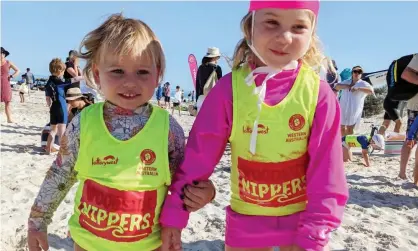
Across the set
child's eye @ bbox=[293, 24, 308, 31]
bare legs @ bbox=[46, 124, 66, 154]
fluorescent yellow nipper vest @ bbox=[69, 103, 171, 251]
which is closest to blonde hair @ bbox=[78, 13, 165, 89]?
fluorescent yellow nipper vest @ bbox=[69, 103, 171, 251]

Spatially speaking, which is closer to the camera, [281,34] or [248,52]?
[281,34]

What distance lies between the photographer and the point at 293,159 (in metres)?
1.72

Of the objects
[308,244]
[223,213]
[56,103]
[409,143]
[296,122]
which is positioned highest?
[296,122]

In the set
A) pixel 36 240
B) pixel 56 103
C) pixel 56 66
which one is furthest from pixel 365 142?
pixel 36 240

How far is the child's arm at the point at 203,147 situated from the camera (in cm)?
172

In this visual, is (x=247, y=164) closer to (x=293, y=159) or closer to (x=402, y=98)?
(x=293, y=159)

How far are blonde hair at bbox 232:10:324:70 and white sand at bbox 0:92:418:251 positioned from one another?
1855mm

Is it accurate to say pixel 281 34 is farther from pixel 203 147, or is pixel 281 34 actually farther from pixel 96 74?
pixel 96 74

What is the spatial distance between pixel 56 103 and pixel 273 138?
5857 millimetres

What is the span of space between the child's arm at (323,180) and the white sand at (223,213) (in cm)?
182

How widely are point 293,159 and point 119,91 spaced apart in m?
0.78

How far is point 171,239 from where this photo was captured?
68.7 inches

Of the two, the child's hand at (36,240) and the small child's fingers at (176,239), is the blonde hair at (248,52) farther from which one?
the child's hand at (36,240)

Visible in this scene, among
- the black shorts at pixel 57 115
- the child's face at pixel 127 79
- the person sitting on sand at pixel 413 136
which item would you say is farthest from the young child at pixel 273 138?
the black shorts at pixel 57 115
